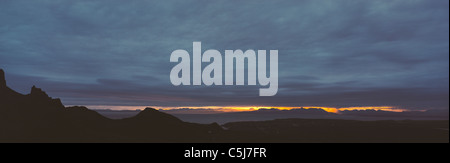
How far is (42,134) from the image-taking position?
196 m

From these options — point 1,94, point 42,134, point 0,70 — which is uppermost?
point 0,70
